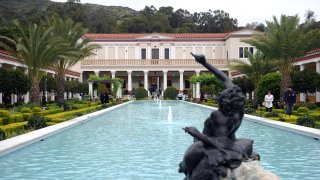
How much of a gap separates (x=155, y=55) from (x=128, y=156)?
174 feet

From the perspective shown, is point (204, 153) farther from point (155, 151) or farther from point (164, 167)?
point (155, 151)

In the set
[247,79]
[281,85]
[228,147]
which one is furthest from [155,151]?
[247,79]

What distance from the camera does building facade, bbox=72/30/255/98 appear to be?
192 ft

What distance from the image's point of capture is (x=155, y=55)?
203 feet

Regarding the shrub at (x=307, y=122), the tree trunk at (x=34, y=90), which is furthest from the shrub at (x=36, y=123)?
the tree trunk at (x=34, y=90)

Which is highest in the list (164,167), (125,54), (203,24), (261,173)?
(203,24)

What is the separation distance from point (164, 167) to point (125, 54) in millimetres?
54830

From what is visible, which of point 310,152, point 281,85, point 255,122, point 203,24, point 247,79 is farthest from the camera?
point 203,24

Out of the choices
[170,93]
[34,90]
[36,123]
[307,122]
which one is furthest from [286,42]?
[170,93]

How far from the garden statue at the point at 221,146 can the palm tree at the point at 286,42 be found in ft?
75.3

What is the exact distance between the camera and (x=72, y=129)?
616 inches

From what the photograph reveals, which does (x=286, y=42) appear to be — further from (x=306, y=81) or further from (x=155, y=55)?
(x=155, y=55)

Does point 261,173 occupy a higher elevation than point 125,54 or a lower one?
lower

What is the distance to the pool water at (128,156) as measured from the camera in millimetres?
7410
